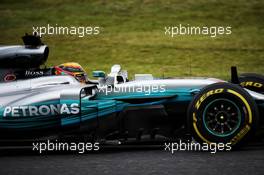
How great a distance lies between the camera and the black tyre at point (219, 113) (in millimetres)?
7223

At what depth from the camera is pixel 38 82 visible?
8.08 meters

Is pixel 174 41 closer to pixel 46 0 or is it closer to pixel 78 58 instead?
pixel 78 58

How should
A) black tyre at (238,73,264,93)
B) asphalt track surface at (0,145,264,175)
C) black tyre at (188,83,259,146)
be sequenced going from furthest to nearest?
1. black tyre at (238,73,264,93)
2. black tyre at (188,83,259,146)
3. asphalt track surface at (0,145,264,175)

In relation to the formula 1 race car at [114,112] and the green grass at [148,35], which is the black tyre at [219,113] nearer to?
the formula 1 race car at [114,112]

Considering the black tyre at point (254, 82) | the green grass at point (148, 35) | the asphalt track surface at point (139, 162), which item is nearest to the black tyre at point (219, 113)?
the asphalt track surface at point (139, 162)

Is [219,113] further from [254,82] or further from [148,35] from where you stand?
[148,35]

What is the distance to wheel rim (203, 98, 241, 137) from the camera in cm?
726

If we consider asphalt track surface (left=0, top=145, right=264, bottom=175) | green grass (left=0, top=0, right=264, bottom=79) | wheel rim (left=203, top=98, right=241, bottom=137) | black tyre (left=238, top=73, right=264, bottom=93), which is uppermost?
green grass (left=0, top=0, right=264, bottom=79)

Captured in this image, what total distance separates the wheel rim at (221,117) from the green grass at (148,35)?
34.6 ft

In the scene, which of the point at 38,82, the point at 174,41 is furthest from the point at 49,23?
the point at 38,82

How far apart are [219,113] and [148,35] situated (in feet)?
65.7

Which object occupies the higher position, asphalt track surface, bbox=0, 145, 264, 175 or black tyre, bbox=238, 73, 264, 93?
black tyre, bbox=238, 73, 264, 93

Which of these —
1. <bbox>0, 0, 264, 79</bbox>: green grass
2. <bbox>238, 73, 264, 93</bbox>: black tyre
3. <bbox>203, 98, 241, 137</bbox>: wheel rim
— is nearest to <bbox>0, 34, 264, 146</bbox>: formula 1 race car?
<bbox>203, 98, 241, 137</bbox>: wheel rim

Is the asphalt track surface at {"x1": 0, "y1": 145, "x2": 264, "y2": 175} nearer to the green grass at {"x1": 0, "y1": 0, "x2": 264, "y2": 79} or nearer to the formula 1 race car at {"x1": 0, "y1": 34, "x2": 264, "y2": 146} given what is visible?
the formula 1 race car at {"x1": 0, "y1": 34, "x2": 264, "y2": 146}
